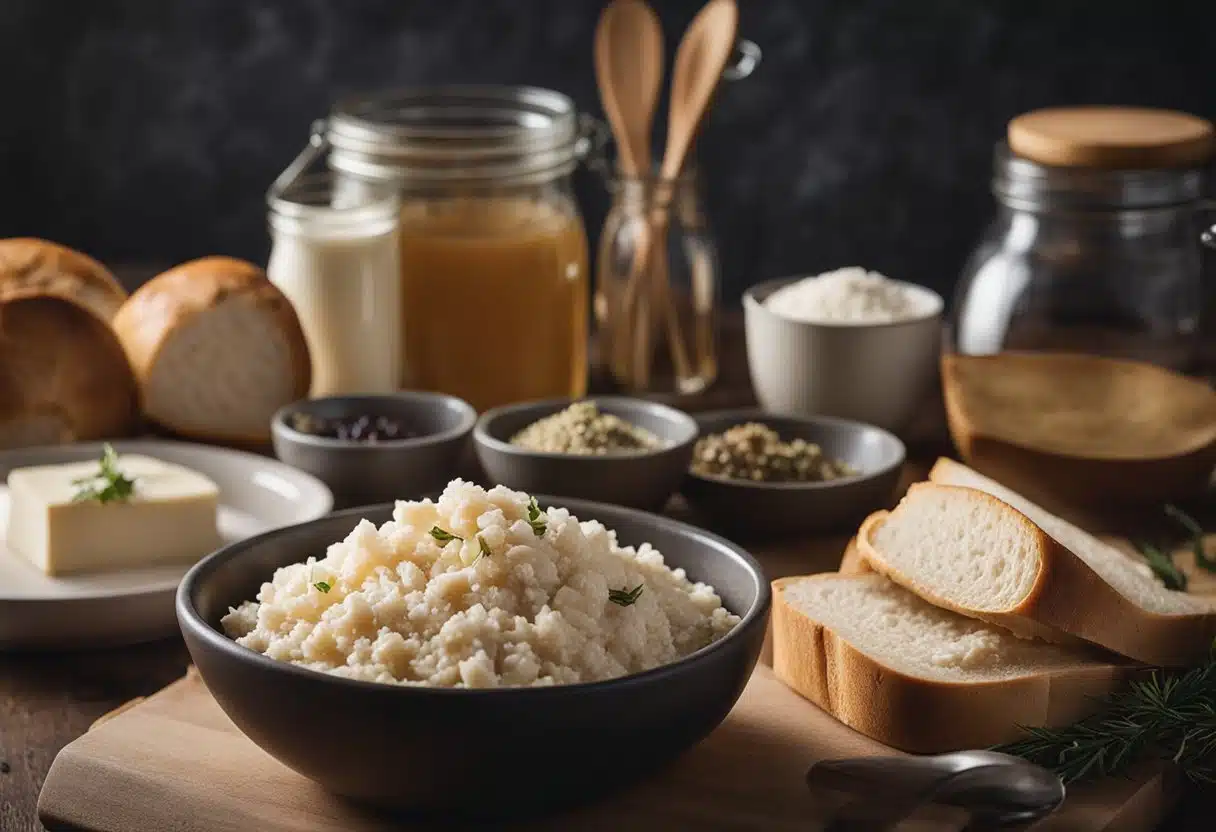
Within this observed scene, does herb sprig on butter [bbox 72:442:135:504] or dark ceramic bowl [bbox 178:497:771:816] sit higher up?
dark ceramic bowl [bbox 178:497:771:816]

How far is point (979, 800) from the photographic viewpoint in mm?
1387

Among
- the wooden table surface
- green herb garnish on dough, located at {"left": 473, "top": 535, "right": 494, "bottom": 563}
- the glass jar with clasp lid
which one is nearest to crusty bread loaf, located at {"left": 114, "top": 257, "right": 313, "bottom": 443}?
the wooden table surface

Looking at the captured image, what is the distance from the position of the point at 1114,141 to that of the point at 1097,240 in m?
0.18

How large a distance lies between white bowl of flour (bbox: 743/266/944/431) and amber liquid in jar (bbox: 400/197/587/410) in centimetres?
36

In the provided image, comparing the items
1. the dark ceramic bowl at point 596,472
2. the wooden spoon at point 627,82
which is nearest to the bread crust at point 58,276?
the dark ceramic bowl at point 596,472

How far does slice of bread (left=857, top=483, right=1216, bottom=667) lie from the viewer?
1.65 m

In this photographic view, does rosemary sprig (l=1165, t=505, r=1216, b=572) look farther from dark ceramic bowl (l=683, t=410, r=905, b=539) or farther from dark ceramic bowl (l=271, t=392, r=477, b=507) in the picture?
dark ceramic bowl (l=271, t=392, r=477, b=507)

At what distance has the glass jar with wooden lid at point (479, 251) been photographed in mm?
2746

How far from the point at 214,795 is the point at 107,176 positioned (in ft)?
11.0

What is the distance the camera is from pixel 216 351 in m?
2.69

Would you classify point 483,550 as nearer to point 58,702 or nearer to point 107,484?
point 58,702

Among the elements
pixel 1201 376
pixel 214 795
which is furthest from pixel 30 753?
pixel 1201 376

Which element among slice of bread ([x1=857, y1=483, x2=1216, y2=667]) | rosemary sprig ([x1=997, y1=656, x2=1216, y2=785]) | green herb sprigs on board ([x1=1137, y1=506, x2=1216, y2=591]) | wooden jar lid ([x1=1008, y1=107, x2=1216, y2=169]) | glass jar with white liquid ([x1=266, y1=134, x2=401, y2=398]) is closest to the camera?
rosemary sprig ([x1=997, y1=656, x2=1216, y2=785])

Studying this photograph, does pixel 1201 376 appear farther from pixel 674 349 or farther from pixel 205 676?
pixel 205 676
